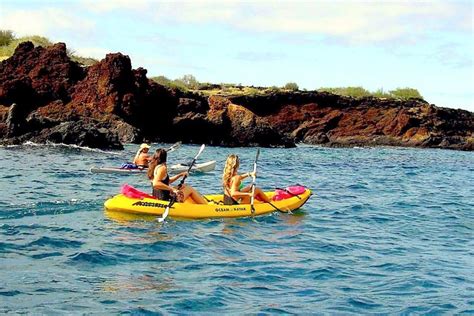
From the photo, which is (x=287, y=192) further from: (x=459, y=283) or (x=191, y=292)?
(x=191, y=292)

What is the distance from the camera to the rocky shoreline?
29.8 metres

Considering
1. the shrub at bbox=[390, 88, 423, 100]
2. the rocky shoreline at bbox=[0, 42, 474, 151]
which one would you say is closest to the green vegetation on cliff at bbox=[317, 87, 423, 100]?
the shrub at bbox=[390, 88, 423, 100]

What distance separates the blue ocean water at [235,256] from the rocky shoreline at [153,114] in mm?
13033

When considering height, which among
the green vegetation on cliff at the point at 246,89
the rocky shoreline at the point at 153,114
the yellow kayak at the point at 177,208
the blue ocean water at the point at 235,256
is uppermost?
the green vegetation on cliff at the point at 246,89

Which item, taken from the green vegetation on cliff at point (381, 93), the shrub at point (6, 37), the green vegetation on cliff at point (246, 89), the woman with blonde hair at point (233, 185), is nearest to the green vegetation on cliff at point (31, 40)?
the shrub at point (6, 37)

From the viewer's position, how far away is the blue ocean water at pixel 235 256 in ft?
23.4

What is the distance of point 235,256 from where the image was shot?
Result: 941cm

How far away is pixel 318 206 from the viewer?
15.0 meters

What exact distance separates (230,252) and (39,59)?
2931cm

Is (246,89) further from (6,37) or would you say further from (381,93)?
(6,37)

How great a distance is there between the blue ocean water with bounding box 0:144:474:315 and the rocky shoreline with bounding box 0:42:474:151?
13.0 meters

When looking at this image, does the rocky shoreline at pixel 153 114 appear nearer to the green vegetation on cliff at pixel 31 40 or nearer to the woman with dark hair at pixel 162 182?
the green vegetation on cliff at pixel 31 40

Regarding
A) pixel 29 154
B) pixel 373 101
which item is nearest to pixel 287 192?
pixel 29 154

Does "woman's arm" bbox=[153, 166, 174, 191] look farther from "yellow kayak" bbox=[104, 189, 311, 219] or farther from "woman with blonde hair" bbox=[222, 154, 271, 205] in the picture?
"woman with blonde hair" bbox=[222, 154, 271, 205]
